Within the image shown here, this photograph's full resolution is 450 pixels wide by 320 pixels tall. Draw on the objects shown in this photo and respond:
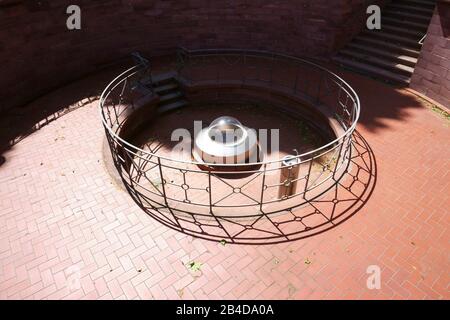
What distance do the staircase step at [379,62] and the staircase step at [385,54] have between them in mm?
148

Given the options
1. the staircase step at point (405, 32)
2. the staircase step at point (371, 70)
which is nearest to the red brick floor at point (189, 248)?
the staircase step at point (371, 70)

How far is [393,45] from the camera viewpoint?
469 inches

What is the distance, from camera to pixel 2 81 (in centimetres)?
1002

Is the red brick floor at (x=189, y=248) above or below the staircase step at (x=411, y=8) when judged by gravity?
below

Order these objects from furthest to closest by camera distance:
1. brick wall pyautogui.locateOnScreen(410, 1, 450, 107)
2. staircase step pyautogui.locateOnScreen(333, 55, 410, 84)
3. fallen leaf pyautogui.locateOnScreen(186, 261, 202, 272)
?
1. staircase step pyautogui.locateOnScreen(333, 55, 410, 84)
2. brick wall pyautogui.locateOnScreen(410, 1, 450, 107)
3. fallen leaf pyautogui.locateOnScreen(186, 261, 202, 272)

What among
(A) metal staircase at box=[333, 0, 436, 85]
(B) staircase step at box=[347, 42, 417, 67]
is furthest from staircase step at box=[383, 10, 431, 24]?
(B) staircase step at box=[347, 42, 417, 67]

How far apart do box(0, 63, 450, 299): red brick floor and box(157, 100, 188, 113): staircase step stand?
356cm

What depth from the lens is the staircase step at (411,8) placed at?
41.2 ft

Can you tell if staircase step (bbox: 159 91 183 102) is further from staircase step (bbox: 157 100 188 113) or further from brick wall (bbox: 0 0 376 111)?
brick wall (bbox: 0 0 376 111)

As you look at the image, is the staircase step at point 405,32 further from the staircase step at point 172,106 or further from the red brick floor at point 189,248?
the staircase step at point 172,106

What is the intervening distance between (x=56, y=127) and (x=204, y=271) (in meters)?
6.61

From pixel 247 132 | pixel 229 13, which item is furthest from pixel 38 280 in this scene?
pixel 229 13

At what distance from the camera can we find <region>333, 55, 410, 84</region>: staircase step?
11.0 metres
